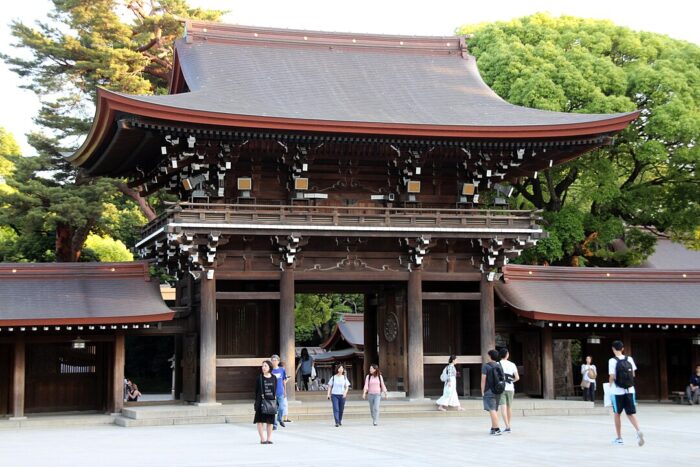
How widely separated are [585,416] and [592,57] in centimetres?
1856

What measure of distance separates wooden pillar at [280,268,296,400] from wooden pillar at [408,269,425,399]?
3.60m

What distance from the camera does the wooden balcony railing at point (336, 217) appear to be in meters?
25.9

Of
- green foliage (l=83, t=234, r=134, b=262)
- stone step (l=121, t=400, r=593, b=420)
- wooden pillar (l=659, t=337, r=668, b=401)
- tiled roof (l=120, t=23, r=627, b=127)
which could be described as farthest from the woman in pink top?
green foliage (l=83, t=234, r=134, b=262)

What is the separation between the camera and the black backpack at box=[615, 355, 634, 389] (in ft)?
54.6

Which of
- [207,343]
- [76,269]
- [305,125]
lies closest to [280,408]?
[207,343]

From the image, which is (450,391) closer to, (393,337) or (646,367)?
(393,337)

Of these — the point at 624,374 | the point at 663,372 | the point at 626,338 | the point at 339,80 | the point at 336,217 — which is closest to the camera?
the point at 624,374

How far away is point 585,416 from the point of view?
26.6 m

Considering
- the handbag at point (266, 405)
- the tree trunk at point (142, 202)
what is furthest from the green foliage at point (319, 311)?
the handbag at point (266, 405)

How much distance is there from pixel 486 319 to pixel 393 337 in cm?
325

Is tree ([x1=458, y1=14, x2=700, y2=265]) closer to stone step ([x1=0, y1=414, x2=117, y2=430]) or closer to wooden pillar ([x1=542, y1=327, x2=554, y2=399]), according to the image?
wooden pillar ([x1=542, y1=327, x2=554, y2=399])

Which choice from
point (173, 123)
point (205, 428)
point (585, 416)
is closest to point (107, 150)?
point (173, 123)

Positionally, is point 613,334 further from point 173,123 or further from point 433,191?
point 173,123

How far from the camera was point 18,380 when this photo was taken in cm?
2573
